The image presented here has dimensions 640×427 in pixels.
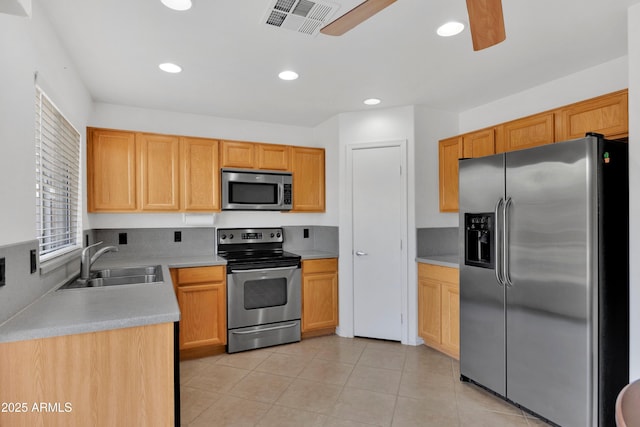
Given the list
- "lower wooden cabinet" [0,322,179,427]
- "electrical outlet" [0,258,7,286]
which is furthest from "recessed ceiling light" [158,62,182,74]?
"lower wooden cabinet" [0,322,179,427]

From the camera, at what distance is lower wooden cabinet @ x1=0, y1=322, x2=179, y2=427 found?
1.33 m

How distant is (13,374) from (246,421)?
136 centimetres

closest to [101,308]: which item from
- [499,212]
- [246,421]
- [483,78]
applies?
[246,421]

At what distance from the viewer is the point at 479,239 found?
2582 millimetres

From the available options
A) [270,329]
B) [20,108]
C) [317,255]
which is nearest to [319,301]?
[317,255]

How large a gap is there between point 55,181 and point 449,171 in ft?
10.7

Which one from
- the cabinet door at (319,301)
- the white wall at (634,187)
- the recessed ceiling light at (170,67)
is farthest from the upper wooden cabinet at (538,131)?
the recessed ceiling light at (170,67)

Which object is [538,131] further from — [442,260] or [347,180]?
[347,180]

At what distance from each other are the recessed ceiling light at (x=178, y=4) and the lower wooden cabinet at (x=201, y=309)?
2.10m

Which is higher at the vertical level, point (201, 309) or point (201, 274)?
point (201, 274)

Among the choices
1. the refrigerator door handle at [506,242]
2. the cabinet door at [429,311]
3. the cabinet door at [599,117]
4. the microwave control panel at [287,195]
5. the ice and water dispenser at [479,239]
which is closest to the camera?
the cabinet door at [599,117]

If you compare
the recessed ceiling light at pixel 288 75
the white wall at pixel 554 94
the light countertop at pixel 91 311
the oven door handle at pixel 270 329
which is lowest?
the oven door handle at pixel 270 329

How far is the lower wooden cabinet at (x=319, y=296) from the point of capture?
148 inches

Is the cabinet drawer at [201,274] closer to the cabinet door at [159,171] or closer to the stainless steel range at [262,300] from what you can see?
the stainless steel range at [262,300]
